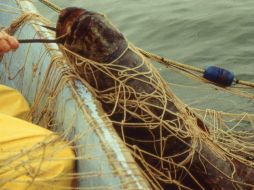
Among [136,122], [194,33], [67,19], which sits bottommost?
[194,33]

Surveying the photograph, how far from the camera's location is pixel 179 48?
734 centimetres

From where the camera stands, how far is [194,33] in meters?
7.72

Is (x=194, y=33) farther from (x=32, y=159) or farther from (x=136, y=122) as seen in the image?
(x=32, y=159)

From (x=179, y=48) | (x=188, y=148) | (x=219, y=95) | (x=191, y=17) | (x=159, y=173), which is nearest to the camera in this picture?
(x=159, y=173)

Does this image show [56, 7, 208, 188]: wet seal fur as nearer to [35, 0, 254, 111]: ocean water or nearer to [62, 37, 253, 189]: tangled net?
[62, 37, 253, 189]: tangled net

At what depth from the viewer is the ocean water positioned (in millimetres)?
6201

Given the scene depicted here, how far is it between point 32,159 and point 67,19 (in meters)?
1.14

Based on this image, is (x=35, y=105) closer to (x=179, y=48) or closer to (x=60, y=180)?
(x=60, y=180)

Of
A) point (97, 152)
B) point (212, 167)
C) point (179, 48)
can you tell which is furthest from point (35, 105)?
point (179, 48)

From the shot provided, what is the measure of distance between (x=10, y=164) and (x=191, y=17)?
6.33 m

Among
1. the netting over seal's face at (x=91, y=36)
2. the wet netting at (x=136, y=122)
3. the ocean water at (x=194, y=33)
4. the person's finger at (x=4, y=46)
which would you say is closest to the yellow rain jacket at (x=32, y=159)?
the wet netting at (x=136, y=122)

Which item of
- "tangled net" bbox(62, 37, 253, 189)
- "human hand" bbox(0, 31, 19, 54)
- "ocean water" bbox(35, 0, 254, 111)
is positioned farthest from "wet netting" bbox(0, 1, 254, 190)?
"ocean water" bbox(35, 0, 254, 111)

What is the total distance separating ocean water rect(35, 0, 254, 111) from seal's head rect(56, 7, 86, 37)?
2950 millimetres

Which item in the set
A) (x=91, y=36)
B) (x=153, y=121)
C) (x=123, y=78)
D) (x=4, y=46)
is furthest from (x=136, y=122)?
(x=4, y=46)
